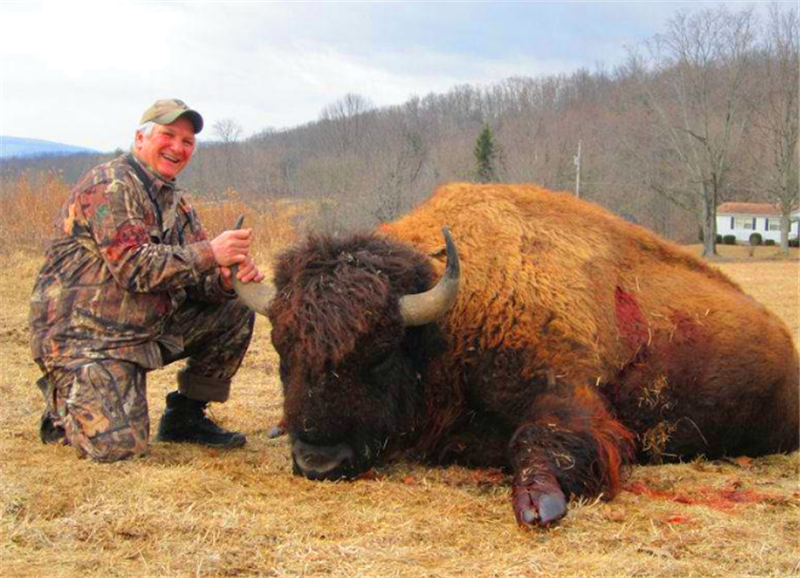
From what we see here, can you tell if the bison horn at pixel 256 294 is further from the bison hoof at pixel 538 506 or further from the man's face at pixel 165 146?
the bison hoof at pixel 538 506

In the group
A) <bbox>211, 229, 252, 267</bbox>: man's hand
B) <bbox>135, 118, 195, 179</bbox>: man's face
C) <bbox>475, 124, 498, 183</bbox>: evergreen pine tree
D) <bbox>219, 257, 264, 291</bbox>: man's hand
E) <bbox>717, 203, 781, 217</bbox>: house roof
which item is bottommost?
<bbox>219, 257, 264, 291</bbox>: man's hand

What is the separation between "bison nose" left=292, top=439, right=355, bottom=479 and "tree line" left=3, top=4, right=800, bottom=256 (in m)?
30.3

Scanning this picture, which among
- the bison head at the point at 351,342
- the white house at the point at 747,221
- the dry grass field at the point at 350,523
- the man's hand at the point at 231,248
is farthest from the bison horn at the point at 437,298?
the white house at the point at 747,221

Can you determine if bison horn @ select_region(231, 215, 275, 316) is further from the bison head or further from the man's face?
the man's face

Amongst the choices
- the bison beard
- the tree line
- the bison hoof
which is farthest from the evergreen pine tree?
the bison hoof

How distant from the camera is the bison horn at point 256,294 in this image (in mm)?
5109

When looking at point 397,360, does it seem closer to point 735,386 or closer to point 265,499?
point 265,499

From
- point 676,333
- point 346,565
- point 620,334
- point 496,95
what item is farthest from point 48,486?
point 496,95

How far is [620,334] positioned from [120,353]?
330 cm

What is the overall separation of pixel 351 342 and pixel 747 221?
3741 inches

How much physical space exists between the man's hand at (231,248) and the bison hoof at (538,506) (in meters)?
2.27

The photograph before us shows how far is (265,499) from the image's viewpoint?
429 centimetres

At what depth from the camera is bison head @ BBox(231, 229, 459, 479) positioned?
4621mm

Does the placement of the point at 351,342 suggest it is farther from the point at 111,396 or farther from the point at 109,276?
the point at 109,276
